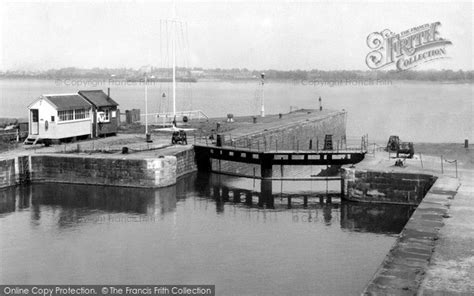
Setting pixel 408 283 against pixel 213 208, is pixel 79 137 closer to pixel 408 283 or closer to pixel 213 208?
pixel 213 208

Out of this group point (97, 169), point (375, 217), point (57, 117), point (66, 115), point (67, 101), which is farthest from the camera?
point (67, 101)

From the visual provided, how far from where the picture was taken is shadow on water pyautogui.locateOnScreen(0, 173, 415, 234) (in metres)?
28.8

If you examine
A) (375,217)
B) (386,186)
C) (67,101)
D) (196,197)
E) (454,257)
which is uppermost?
(67,101)

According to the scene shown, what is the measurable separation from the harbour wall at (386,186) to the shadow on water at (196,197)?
1.54 ft

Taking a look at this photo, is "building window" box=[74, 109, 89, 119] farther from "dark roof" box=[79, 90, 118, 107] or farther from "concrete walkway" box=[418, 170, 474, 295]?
"concrete walkway" box=[418, 170, 474, 295]

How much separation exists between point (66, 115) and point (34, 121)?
5.91 feet

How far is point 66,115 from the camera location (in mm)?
38469

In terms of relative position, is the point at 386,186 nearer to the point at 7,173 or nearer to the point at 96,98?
the point at 7,173

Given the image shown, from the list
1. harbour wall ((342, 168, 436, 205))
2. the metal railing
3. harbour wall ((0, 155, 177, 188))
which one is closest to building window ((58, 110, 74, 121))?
harbour wall ((0, 155, 177, 188))

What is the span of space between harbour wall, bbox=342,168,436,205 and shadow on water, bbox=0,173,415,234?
0.47 m

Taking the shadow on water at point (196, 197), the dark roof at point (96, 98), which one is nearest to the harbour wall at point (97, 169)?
the shadow on water at point (196, 197)

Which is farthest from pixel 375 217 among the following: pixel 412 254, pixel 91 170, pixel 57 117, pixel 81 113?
pixel 81 113

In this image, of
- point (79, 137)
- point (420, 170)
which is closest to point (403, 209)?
point (420, 170)

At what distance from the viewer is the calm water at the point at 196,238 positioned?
20781 millimetres
